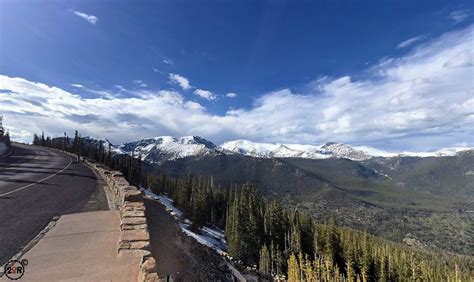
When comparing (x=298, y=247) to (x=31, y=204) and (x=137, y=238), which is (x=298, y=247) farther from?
(x=137, y=238)

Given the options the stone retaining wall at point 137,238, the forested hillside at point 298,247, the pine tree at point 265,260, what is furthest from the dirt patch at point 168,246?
the pine tree at point 265,260

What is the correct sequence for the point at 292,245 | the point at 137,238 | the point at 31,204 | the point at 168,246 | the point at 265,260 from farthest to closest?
the point at 292,245, the point at 265,260, the point at 31,204, the point at 168,246, the point at 137,238

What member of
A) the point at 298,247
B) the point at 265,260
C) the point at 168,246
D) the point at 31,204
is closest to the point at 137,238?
the point at 168,246

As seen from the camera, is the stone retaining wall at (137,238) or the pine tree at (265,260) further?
the pine tree at (265,260)

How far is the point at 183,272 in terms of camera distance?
1449 centimetres

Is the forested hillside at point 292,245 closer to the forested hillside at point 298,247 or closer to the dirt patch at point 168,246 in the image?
the forested hillside at point 298,247

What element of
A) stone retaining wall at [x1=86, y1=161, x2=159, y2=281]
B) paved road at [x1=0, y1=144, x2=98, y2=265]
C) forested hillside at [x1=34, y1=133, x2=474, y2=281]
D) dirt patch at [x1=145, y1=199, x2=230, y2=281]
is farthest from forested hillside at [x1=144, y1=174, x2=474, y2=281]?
stone retaining wall at [x1=86, y1=161, x2=159, y2=281]

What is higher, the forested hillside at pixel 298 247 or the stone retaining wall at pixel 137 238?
the stone retaining wall at pixel 137 238

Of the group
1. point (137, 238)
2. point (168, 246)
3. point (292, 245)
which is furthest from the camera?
point (292, 245)

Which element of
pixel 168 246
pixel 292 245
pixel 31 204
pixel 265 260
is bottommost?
pixel 265 260

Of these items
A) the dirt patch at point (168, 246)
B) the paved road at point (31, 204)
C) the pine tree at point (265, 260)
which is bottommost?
the pine tree at point (265, 260)

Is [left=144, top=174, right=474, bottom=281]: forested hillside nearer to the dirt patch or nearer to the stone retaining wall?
the dirt patch

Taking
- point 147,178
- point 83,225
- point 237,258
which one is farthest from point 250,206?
point 83,225

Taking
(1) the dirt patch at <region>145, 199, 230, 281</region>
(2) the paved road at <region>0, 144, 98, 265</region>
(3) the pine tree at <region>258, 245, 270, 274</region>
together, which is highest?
(2) the paved road at <region>0, 144, 98, 265</region>
